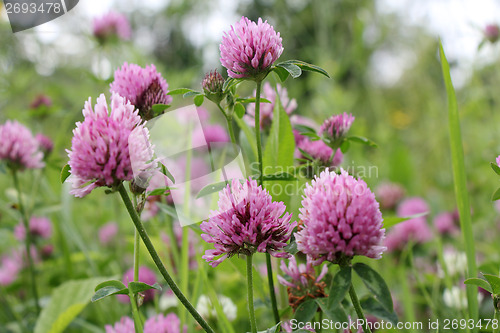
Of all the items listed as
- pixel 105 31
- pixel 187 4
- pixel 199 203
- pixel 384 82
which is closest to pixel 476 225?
pixel 199 203

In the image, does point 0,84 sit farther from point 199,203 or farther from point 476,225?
point 476,225

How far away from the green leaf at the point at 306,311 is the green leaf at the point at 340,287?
0.11 metres

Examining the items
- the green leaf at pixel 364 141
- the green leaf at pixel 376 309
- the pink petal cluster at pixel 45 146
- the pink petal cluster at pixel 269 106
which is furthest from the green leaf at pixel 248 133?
the pink petal cluster at pixel 45 146

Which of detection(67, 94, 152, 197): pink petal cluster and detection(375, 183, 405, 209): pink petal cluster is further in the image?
detection(375, 183, 405, 209): pink petal cluster

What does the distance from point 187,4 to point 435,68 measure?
1.98 metres

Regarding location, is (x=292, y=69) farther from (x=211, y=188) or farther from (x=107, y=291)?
(x=107, y=291)

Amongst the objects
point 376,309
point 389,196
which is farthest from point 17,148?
point 389,196

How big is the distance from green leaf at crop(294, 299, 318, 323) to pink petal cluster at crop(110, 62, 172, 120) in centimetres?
29

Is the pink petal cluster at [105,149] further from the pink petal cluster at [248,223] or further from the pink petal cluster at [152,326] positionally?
the pink petal cluster at [152,326]

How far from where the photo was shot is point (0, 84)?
1.80 metres

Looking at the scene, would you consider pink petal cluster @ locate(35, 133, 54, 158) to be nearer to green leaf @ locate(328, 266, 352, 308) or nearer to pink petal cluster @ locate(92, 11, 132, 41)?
pink petal cluster @ locate(92, 11, 132, 41)

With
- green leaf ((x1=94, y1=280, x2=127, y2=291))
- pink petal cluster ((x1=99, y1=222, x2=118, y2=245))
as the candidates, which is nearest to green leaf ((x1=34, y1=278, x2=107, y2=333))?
green leaf ((x1=94, y1=280, x2=127, y2=291))

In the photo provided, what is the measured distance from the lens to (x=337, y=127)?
2.04ft

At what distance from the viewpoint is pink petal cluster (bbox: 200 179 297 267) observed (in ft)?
1.39
